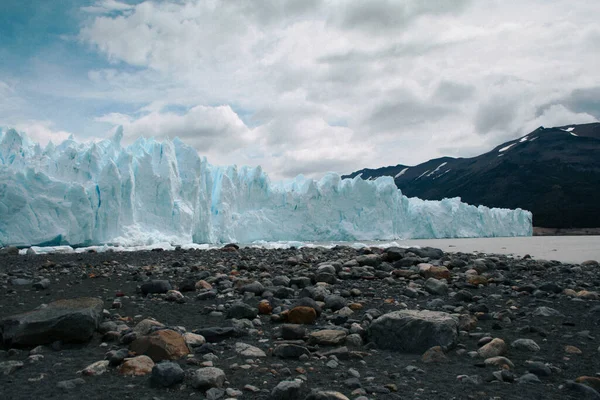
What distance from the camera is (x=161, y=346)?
2.69 meters

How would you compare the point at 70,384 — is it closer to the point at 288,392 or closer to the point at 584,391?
the point at 288,392

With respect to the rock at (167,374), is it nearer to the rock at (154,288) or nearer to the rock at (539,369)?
the rock at (539,369)

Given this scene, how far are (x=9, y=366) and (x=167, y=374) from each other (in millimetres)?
994

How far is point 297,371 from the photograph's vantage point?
2.53m

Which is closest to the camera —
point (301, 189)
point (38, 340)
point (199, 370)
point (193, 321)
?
point (199, 370)

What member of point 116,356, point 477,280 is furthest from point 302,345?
point 477,280

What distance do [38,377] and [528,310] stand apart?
12.9ft

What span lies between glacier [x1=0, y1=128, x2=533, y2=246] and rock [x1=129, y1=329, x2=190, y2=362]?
18.6 m

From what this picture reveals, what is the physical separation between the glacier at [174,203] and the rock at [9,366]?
1856 cm

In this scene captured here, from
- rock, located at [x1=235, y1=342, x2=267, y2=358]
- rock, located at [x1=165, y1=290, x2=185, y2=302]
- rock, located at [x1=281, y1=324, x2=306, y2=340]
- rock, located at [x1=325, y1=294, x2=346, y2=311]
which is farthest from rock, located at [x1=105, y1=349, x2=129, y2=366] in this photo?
rock, located at [x1=325, y1=294, x2=346, y2=311]

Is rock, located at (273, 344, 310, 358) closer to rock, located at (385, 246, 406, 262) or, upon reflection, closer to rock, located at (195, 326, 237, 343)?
rock, located at (195, 326, 237, 343)

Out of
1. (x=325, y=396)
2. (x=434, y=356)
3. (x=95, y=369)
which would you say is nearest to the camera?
(x=325, y=396)

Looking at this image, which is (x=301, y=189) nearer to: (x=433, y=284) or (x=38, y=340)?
(x=433, y=284)

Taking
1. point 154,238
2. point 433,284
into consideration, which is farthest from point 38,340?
point 154,238
